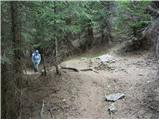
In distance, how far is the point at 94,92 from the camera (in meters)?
12.4

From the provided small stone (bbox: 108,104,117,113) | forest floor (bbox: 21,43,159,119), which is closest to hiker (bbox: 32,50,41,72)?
forest floor (bbox: 21,43,159,119)

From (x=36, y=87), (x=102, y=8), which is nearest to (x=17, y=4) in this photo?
(x=36, y=87)

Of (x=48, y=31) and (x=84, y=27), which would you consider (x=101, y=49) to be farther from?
(x=48, y=31)

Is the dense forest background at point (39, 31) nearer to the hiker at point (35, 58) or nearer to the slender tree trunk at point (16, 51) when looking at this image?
the slender tree trunk at point (16, 51)

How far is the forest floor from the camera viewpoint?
1073cm

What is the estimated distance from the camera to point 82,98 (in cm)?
1201

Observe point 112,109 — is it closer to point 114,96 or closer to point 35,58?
point 114,96

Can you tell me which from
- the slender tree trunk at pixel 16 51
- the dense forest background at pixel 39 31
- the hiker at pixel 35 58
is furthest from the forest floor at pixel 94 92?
the hiker at pixel 35 58

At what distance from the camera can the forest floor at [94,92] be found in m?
10.7

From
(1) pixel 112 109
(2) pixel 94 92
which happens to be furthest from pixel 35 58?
(1) pixel 112 109

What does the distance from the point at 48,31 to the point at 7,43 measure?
9.12 ft

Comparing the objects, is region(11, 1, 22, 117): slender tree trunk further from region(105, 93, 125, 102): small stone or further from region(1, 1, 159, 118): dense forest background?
region(105, 93, 125, 102): small stone

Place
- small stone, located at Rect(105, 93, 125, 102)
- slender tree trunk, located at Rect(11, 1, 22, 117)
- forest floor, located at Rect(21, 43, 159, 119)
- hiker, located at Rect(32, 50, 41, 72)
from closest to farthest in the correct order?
slender tree trunk, located at Rect(11, 1, 22, 117) < forest floor, located at Rect(21, 43, 159, 119) < small stone, located at Rect(105, 93, 125, 102) < hiker, located at Rect(32, 50, 41, 72)

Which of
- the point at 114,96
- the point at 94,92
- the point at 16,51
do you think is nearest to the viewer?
the point at 16,51
